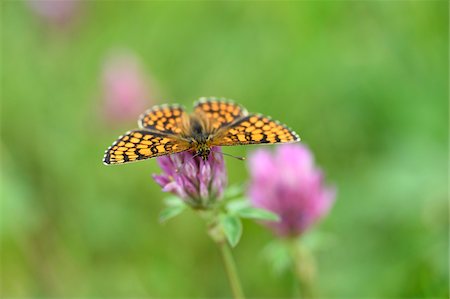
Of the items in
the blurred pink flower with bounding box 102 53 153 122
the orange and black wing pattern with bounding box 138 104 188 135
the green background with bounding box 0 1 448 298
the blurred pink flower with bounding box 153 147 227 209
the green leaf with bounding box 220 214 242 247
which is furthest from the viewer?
the blurred pink flower with bounding box 102 53 153 122

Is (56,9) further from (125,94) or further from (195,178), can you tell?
(195,178)

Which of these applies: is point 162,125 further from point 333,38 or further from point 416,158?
point 333,38

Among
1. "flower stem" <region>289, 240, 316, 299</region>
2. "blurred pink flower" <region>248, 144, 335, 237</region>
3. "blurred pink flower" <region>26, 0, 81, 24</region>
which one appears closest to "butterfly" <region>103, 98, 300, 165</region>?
"blurred pink flower" <region>248, 144, 335, 237</region>

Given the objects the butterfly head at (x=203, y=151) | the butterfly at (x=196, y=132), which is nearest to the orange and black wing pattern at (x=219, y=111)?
the butterfly at (x=196, y=132)

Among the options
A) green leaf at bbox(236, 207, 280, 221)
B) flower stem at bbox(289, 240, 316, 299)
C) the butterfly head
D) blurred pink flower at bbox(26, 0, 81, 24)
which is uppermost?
blurred pink flower at bbox(26, 0, 81, 24)

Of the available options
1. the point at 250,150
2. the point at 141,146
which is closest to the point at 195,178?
the point at 141,146

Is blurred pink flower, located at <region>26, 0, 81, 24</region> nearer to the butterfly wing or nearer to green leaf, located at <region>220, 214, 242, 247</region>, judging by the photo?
the butterfly wing

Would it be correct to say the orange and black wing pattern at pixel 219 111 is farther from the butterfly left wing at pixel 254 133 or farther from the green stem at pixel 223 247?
the green stem at pixel 223 247
